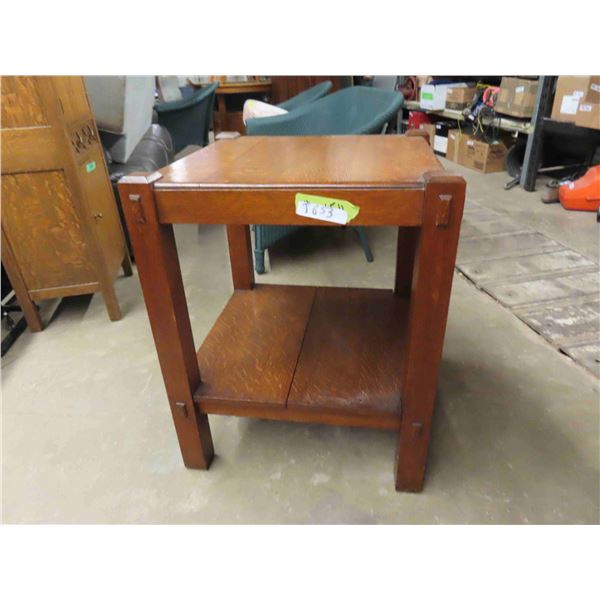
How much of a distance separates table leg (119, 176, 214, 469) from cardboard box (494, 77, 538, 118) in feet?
8.60

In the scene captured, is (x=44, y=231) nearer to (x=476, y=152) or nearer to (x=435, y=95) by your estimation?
(x=476, y=152)

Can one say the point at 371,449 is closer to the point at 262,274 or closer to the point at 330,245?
the point at 262,274

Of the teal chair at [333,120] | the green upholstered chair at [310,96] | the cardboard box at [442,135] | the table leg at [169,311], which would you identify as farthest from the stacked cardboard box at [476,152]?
the table leg at [169,311]

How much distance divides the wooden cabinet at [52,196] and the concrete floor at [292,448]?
0.65 feet

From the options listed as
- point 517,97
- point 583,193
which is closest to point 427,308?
point 583,193

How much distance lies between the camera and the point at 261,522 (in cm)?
86

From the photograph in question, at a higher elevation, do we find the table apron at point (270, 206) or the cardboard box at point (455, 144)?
the table apron at point (270, 206)

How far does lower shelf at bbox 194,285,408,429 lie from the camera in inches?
33.9

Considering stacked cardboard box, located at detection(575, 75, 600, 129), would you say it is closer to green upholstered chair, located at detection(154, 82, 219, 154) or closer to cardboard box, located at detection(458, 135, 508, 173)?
cardboard box, located at detection(458, 135, 508, 173)

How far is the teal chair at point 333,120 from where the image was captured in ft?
5.67

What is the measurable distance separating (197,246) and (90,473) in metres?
1.37

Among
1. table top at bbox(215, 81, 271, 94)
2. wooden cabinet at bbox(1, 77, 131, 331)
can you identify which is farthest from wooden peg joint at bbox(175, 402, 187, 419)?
table top at bbox(215, 81, 271, 94)

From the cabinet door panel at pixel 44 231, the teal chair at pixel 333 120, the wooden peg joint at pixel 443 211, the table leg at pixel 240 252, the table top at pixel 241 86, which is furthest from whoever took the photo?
the table top at pixel 241 86

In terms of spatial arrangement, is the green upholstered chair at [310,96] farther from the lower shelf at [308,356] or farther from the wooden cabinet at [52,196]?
the lower shelf at [308,356]
